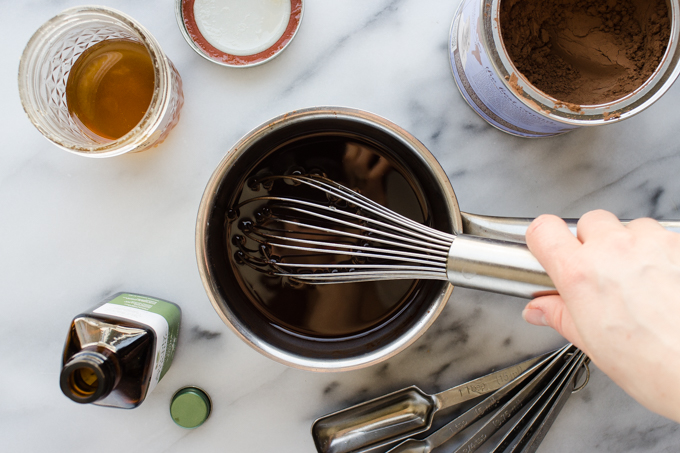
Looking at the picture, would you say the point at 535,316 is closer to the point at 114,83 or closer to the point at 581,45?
the point at 581,45

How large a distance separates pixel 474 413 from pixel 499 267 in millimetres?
292

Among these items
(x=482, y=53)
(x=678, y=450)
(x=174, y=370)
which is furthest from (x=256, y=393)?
(x=678, y=450)

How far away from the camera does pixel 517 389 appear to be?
0.57 m

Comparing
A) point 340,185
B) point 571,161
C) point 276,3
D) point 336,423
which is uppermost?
point 276,3

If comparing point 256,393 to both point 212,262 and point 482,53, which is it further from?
point 482,53

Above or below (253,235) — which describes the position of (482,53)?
above

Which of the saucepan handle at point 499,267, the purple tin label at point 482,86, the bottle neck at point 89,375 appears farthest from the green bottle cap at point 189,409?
the purple tin label at point 482,86

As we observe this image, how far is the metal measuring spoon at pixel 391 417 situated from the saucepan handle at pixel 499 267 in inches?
9.5

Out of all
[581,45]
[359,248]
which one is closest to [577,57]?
[581,45]

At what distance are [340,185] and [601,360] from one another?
30cm

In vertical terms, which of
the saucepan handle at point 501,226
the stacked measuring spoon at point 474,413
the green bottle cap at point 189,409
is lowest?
the green bottle cap at point 189,409

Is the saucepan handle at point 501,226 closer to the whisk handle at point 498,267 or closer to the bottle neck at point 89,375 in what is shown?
the whisk handle at point 498,267

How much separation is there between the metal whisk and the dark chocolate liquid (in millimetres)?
11

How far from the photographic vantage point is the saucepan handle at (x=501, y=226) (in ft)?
1.30
